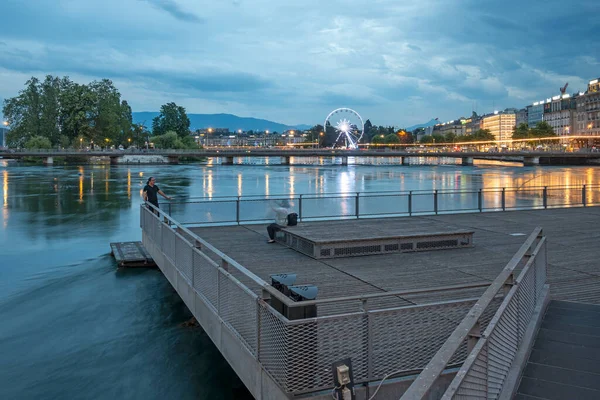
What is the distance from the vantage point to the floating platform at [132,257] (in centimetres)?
2112

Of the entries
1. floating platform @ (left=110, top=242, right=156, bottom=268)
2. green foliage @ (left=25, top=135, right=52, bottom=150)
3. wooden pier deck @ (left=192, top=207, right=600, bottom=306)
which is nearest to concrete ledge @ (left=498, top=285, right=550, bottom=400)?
wooden pier deck @ (left=192, top=207, right=600, bottom=306)

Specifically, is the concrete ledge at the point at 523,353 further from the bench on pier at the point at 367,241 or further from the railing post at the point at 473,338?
the bench on pier at the point at 367,241

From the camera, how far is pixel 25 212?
40.7 metres

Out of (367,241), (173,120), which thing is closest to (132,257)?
(367,241)

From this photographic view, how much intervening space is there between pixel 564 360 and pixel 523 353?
1.96 ft

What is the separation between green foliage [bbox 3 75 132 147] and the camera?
154m

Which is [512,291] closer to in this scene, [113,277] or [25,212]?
[113,277]

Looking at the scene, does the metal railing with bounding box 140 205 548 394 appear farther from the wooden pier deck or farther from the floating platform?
the floating platform

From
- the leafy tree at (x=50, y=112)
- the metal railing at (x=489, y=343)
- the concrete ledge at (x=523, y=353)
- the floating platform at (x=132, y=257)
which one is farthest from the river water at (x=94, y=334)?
the leafy tree at (x=50, y=112)

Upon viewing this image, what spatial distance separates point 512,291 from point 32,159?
167 meters

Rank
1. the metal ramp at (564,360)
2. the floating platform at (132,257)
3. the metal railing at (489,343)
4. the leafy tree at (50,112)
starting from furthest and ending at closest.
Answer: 1. the leafy tree at (50,112)
2. the floating platform at (132,257)
3. the metal ramp at (564,360)
4. the metal railing at (489,343)

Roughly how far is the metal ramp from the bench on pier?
20.7 feet

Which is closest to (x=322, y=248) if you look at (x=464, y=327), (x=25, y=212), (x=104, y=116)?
(x=464, y=327)

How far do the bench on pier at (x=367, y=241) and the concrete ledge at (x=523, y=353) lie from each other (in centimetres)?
625
